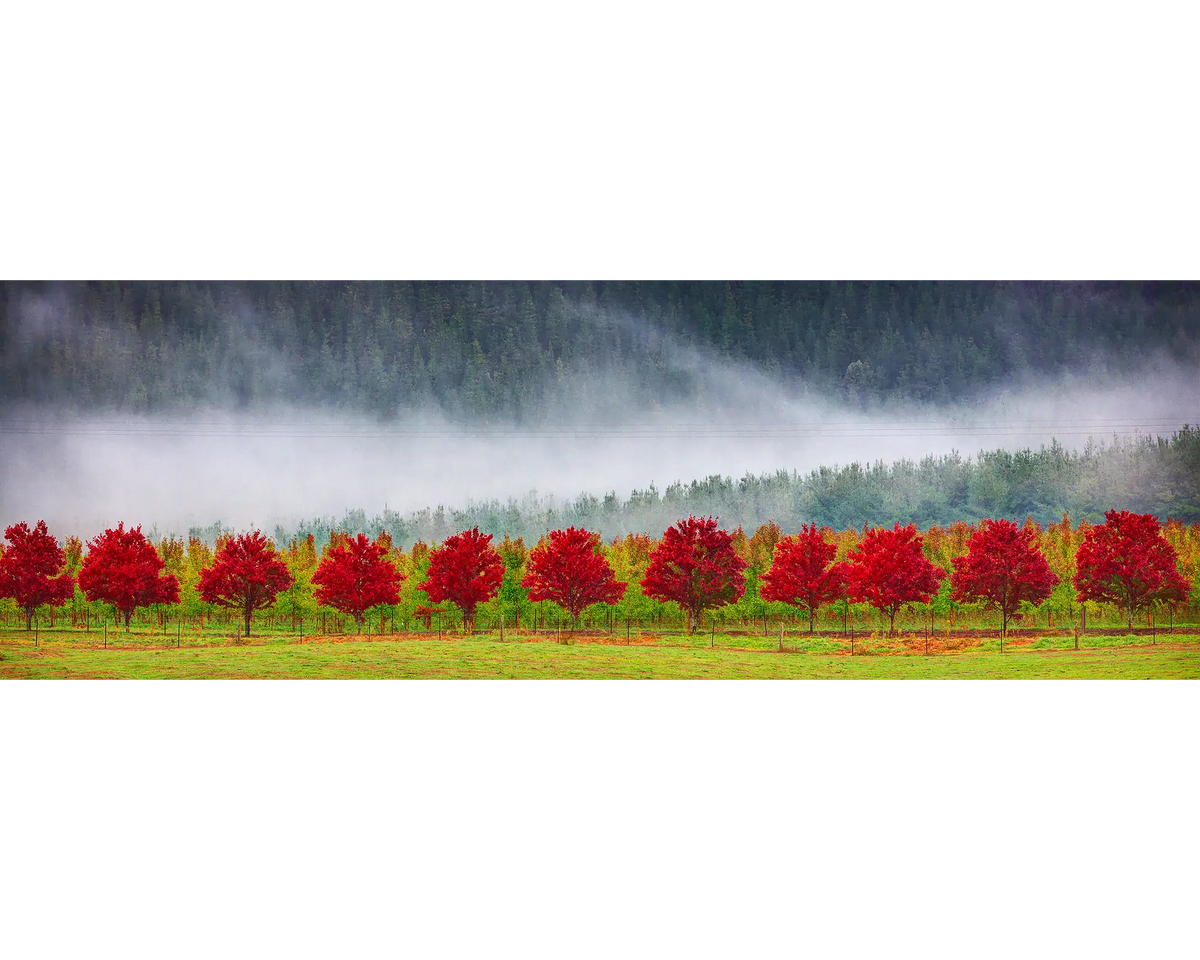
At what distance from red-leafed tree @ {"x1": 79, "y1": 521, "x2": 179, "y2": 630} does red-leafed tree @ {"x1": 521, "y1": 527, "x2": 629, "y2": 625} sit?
4.58 metres

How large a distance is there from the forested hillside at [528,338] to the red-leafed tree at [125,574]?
167 cm

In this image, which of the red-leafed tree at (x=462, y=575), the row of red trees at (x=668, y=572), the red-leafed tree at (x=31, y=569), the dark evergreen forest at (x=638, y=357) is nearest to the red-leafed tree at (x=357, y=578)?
the row of red trees at (x=668, y=572)

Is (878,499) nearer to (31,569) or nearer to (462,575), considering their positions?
(462,575)

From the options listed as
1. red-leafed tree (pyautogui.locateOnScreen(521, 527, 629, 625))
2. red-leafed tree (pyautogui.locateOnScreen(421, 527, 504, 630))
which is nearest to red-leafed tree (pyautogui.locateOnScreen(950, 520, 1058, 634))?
red-leafed tree (pyautogui.locateOnScreen(521, 527, 629, 625))

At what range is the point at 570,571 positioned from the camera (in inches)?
513

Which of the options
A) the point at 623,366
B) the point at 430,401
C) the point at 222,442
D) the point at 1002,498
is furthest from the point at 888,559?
the point at 222,442

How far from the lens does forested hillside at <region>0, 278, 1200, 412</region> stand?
12641 mm

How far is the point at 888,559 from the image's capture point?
12.9 m

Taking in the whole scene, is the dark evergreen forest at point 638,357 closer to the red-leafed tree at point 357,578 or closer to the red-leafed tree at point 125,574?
the red-leafed tree at point 357,578

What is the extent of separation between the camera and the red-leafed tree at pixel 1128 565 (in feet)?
41.5

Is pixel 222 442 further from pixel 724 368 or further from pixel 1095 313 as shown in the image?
pixel 1095 313

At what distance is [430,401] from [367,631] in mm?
3036

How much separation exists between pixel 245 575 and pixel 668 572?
5.39 meters

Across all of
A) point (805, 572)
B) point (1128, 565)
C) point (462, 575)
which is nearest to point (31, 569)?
point (462, 575)
